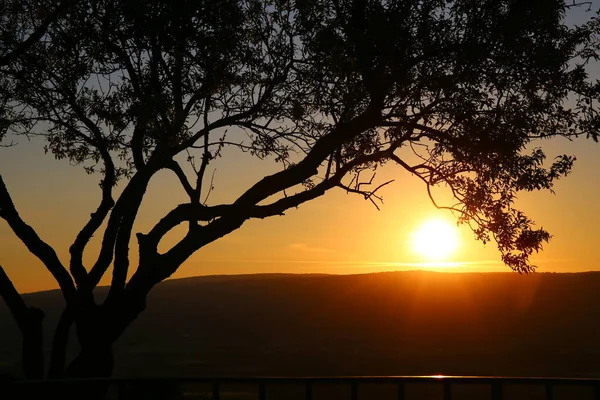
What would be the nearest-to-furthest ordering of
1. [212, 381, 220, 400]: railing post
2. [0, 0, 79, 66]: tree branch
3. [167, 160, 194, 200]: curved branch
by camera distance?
1. [212, 381, 220, 400]: railing post
2. [0, 0, 79, 66]: tree branch
3. [167, 160, 194, 200]: curved branch

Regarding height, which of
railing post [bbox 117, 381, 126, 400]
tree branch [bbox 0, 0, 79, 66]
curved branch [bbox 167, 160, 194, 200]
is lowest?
railing post [bbox 117, 381, 126, 400]

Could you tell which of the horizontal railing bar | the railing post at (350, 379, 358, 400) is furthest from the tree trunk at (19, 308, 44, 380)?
the railing post at (350, 379, 358, 400)

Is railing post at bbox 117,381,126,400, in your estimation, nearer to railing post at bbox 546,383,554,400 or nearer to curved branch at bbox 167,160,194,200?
railing post at bbox 546,383,554,400

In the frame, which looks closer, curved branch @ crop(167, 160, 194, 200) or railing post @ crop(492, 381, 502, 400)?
railing post @ crop(492, 381, 502, 400)

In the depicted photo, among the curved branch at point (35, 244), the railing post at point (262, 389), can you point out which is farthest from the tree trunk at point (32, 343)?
the railing post at point (262, 389)

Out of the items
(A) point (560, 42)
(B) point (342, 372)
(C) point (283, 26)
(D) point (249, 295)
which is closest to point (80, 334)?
(C) point (283, 26)

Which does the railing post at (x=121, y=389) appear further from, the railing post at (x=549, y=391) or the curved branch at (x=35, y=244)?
the curved branch at (x=35, y=244)

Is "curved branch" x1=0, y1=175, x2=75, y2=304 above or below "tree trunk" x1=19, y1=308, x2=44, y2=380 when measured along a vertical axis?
above

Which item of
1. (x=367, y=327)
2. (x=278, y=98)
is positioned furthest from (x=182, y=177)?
(x=367, y=327)
